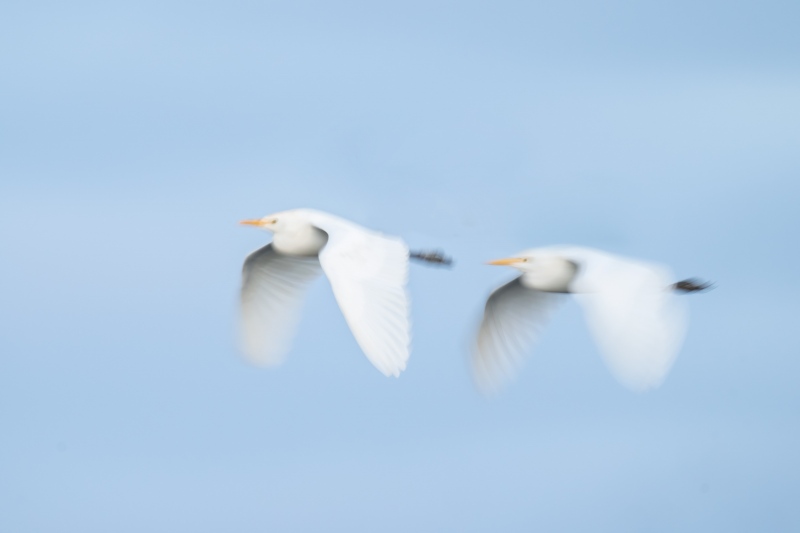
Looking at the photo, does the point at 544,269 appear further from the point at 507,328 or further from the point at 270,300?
the point at 270,300

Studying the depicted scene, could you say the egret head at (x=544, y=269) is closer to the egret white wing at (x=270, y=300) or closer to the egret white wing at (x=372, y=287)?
the egret white wing at (x=372, y=287)

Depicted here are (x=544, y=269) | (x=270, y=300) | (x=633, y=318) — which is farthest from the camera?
(x=270, y=300)

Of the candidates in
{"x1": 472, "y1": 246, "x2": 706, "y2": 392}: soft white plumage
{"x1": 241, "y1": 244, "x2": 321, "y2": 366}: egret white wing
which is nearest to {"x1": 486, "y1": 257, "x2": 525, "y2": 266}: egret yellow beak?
{"x1": 472, "y1": 246, "x2": 706, "y2": 392}: soft white plumage

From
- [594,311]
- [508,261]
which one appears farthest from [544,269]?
[594,311]

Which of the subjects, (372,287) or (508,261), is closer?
(372,287)

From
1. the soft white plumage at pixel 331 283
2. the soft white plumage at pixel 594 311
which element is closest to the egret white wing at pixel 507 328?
the soft white plumage at pixel 594 311

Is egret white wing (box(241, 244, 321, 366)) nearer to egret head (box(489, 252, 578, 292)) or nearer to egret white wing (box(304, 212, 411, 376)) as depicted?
egret white wing (box(304, 212, 411, 376))

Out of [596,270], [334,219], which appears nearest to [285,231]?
[334,219]
